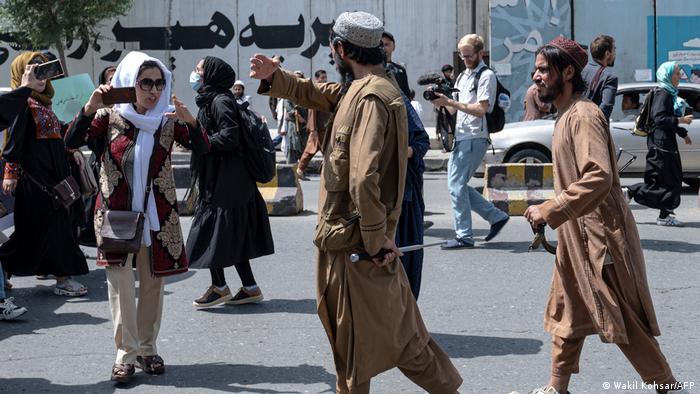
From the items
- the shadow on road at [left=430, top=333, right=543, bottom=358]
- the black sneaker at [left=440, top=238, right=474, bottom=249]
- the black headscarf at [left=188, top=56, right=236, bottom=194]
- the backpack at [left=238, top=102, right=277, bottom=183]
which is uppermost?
the black headscarf at [left=188, top=56, right=236, bottom=194]

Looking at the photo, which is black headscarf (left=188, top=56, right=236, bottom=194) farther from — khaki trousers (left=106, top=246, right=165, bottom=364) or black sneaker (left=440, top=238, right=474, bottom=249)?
black sneaker (left=440, top=238, right=474, bottom=249)

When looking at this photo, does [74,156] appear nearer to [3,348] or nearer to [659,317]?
[3,348]

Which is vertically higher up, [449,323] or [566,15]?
[566,15]

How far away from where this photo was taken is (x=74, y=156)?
820 centimetres

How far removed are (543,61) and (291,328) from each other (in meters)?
2.78

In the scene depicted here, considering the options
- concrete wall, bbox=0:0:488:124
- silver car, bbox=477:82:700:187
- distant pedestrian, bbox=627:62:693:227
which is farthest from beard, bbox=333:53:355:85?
concrete wall, bbox=0:0:488:124

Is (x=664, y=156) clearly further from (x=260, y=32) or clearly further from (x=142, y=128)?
(x=260, y=32)

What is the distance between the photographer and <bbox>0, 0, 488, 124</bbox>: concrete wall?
2483 cm

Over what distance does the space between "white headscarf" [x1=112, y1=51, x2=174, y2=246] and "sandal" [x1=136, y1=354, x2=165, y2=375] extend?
0.61m

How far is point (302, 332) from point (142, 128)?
69.2 inches

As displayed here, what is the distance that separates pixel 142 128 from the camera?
18.6 feet

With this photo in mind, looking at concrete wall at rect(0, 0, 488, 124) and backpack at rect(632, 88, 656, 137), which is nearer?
backpack at rect(632, 88, 656, 137)

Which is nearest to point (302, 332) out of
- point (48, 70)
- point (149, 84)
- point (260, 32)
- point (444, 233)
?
point (149, 84)

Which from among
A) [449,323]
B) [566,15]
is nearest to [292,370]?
[449,323]
